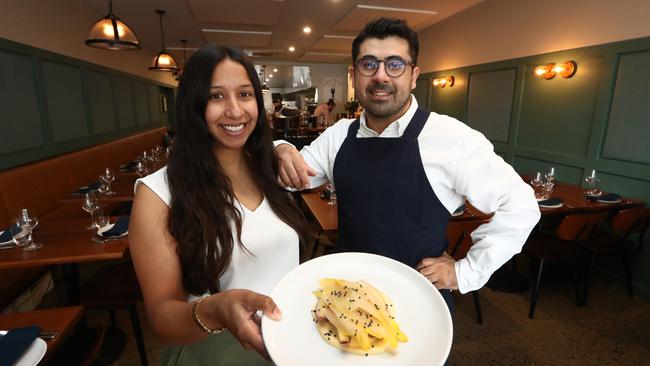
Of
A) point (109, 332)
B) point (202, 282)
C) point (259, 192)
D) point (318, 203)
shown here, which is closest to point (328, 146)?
point (259, 192)

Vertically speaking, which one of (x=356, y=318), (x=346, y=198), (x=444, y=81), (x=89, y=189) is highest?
(x=444, y=81)

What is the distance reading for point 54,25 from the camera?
183 inches

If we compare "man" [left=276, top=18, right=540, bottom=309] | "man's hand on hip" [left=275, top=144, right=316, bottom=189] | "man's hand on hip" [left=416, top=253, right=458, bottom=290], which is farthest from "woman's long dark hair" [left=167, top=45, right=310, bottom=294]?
"man's hand on hip" [left=416, top=253, right=458, bottom=290]

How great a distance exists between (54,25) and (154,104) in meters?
5.24

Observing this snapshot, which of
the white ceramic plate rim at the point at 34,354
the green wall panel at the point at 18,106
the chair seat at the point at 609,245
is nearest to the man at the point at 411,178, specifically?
the white ceramic plate rim at the point at 34,354

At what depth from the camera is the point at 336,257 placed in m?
1.10

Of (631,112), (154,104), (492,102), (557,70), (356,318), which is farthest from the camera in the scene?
(154,104)

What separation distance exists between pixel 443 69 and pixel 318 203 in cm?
513

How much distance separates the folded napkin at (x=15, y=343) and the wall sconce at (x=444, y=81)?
269 inches

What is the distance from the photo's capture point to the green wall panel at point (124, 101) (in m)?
6.77

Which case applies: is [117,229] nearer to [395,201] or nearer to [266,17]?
[395,201]

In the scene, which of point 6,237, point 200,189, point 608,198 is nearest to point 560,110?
point 608,198

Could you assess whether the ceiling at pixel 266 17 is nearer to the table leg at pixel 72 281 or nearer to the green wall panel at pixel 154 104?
the green wall panel at pixel 154 104

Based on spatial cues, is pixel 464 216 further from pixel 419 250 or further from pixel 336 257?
pixel 336 257
